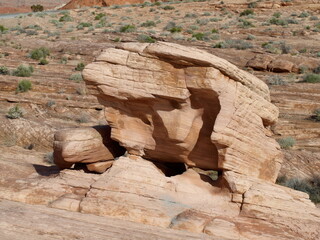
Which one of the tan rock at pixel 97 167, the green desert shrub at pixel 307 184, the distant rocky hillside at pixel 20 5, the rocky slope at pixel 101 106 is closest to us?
the rocky slope at pixel 101 106

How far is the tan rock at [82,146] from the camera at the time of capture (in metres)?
9.78

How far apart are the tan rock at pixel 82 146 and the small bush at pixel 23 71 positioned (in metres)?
15.1

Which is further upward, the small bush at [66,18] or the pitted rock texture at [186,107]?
the pitted rock texture at [186,107]

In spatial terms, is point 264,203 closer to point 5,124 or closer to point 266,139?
point 266,139

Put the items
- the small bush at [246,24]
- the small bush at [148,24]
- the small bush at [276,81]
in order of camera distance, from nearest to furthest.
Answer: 1. the small bush at [276,81]
2. the small bush at [246,24]
3. the small bush at [148,24]

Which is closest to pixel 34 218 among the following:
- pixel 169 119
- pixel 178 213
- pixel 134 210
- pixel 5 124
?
pixel 134 210

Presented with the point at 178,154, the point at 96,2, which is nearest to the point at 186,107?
the point at 178,154

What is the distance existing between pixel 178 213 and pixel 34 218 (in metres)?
2.68

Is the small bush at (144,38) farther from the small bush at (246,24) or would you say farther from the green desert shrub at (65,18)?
the green desert shrub at (65,18)

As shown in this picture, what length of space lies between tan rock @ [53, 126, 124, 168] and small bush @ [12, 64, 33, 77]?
596 inches

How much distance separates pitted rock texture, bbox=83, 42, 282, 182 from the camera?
8.80m

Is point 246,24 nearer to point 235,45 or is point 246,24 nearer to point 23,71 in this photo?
point 235,45

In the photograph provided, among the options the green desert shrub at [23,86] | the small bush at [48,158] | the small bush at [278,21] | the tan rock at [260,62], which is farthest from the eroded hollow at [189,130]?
the small bush at [278,21]

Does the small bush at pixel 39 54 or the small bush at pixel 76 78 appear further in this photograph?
the small bush at pixel 39 54
